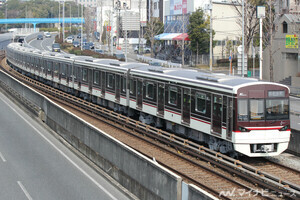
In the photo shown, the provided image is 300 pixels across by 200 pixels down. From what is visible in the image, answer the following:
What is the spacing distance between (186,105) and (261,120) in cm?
431

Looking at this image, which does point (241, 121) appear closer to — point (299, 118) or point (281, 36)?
point (299, 118)

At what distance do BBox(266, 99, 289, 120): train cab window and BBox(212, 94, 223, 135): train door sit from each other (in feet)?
5.94

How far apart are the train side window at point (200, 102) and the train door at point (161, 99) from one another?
3508mm

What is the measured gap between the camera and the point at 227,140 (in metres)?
18.1

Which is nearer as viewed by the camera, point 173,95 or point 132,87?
point 173,95

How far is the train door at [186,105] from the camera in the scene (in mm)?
21062

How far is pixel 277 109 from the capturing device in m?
18.2

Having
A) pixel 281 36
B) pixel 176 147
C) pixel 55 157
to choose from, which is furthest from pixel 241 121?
pixel 281 36

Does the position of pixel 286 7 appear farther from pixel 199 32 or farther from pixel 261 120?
pixel 261 120

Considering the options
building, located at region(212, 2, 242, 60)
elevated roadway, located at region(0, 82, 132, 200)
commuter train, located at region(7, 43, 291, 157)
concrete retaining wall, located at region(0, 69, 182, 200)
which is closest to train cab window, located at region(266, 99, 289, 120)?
commuter train, located at region(7, 43, 291, 157)

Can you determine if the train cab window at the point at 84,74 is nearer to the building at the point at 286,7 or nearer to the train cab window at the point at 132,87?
the train cab window at the point at 132,87

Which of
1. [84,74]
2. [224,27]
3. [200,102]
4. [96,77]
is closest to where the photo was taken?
[200,102]

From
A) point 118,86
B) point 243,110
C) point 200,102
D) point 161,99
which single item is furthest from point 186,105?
point 118,86

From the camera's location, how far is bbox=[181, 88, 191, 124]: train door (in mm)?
21062
